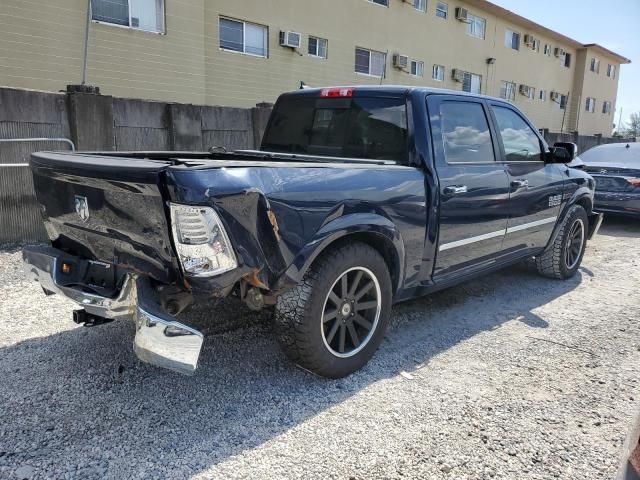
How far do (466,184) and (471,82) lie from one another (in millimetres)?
18616

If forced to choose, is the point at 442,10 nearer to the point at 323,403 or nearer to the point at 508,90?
the point at 508,90

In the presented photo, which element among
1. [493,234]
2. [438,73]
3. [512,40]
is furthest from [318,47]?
[512,40]

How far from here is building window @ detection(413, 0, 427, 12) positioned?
55.9 feet

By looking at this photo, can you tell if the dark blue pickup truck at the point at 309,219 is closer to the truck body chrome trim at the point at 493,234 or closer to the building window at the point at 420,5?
the truck body chrome trim at the point at 493,234

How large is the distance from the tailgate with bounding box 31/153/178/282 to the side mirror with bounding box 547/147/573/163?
3969mm

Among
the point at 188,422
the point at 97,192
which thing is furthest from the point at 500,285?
the point at 97,192

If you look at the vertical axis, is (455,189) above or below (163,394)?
above

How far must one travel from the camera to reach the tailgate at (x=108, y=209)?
2514 mm

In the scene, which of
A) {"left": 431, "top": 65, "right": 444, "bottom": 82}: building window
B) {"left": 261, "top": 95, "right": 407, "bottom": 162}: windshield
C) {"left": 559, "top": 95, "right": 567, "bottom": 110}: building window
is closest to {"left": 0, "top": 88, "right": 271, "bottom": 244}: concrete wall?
{"left": 261, "top": 95, "right": 407, "bottom": 162}: windshield

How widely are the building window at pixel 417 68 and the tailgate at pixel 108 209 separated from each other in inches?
630

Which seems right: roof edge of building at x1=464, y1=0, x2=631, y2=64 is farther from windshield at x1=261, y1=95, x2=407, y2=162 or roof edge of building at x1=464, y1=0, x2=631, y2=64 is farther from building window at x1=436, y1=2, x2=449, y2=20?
windshield at x1=261, y1=95, x2=407, y2=162

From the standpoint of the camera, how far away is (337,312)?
3.18m

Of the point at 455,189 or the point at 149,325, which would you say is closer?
the point at 149,325

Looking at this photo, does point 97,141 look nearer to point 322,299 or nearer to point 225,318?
point 225,318
